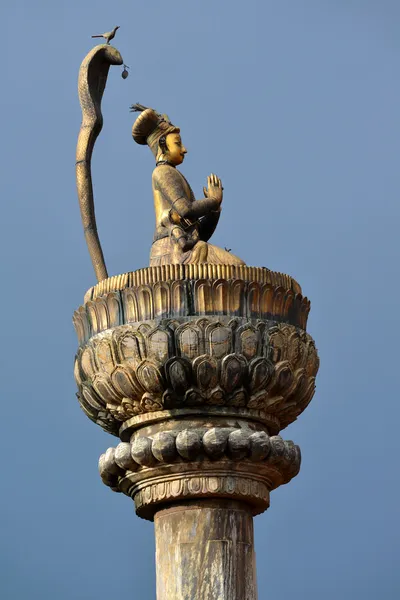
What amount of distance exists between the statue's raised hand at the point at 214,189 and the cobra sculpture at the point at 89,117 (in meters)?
1.25

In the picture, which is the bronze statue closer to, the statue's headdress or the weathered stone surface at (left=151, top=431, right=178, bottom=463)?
the statue's headdress

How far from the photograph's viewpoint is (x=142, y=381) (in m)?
13.1

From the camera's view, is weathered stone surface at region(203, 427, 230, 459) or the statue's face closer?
weathered stone surface at region(203, 427, 230, 459)

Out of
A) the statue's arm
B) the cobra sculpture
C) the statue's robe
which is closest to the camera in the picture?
the statue's robe

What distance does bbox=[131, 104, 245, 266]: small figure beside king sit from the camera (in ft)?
46.7

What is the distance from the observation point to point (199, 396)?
1311 cm

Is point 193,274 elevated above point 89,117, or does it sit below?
below

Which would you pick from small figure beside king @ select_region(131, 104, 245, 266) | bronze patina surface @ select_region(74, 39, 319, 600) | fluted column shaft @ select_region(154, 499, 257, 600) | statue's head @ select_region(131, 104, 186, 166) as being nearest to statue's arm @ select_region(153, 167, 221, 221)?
small figure beside king @ select_region(131, 104, 245, 266)

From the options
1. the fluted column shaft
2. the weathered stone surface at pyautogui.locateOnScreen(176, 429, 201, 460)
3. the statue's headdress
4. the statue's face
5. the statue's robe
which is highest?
the statue's headdress

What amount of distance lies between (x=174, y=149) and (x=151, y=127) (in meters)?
0.35

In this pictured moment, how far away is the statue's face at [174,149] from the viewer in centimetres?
1527

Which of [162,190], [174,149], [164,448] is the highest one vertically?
[174,149]

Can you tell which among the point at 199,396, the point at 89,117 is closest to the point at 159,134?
the point at 89,117

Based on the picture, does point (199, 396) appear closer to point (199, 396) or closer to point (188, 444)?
point (199, 396)
